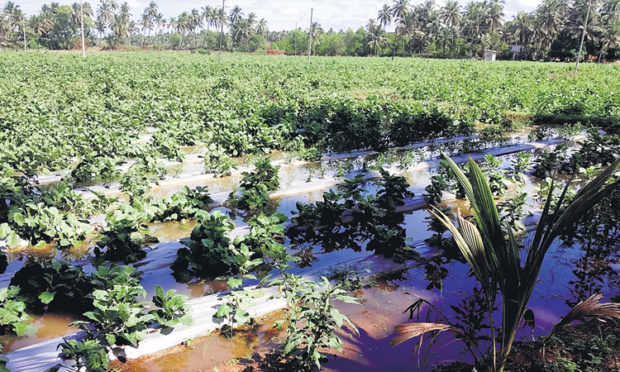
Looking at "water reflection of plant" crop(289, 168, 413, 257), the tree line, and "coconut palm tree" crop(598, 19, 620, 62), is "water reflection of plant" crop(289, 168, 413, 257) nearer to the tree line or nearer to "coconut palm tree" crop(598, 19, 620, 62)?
the tree line

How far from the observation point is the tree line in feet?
172

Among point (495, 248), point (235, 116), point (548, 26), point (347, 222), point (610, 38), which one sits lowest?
point (347, 222)

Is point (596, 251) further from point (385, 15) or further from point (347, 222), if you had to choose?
point (385, 15)

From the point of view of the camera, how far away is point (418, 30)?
69312 mm

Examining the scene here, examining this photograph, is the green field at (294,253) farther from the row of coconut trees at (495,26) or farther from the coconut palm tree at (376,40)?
the coconut palm tree at (376,40)

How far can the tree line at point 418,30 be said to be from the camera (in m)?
52.5

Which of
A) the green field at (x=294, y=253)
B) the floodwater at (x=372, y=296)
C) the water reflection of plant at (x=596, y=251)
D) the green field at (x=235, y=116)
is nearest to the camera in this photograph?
the green field at (x=294, y=253)

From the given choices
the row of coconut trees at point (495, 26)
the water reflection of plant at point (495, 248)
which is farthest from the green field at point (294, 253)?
the row of coconut trees at point (495, 26)

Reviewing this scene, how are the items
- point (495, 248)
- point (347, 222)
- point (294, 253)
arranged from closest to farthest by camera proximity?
point (495, 248), point (294, 253), point (347, 222)

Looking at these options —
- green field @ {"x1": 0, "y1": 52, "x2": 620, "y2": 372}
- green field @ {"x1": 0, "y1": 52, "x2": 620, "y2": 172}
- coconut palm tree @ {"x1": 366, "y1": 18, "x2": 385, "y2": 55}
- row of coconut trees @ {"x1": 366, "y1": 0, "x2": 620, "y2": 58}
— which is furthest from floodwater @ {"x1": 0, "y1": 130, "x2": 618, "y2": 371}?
coconut palm tree @ {"x1": 366, "y1": 18, "x2": 385, "y2": 55}

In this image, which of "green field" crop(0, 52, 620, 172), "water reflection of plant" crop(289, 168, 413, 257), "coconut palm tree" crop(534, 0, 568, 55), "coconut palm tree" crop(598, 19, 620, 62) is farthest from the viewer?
"coconut palm tree" crop(534, 0, 568, 55)

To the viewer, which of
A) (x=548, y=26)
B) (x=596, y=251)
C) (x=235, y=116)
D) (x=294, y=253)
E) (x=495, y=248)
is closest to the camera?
(x=495, y=248)

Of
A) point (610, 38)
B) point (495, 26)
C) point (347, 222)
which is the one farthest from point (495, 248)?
point (495, 26)

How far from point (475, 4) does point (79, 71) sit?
7703 cm
